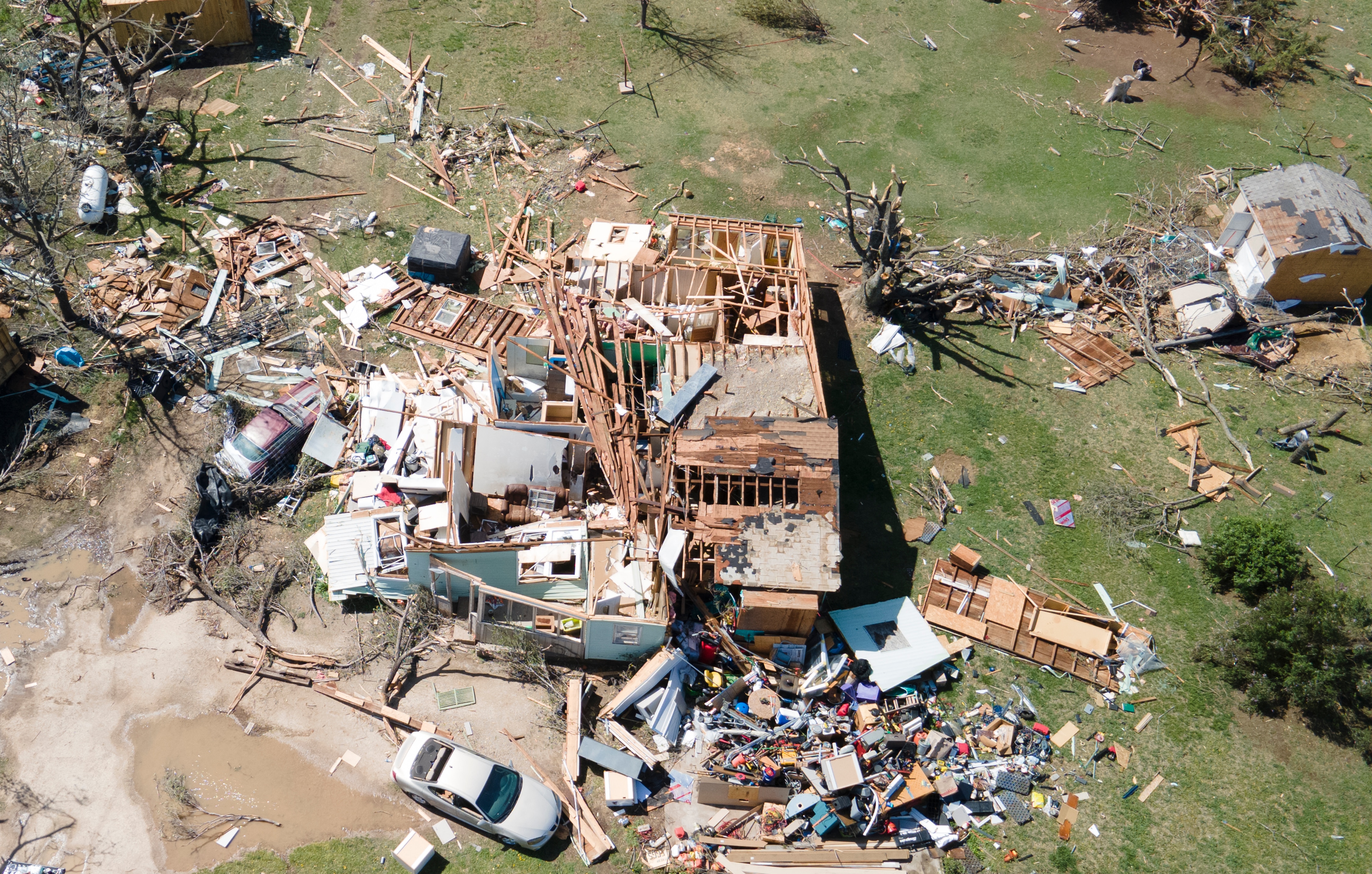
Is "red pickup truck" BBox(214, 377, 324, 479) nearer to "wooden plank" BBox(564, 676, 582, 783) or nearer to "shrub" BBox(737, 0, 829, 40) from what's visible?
"wooden plank" BBox(564, 676, 582, 783)

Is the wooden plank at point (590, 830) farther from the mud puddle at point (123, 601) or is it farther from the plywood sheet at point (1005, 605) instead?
the mud puddle at point (123, 601)

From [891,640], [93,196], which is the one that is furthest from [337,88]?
[891,640]

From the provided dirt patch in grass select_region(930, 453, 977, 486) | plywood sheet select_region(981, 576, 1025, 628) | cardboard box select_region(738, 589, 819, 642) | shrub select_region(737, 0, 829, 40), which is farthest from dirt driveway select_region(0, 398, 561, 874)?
shrub select_region(737, 0, 829, 40)

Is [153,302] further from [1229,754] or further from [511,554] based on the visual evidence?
[1229,754]

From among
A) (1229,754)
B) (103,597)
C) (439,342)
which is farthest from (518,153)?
(1229,754)

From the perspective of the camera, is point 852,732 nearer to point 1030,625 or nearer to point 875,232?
point 1030,625
